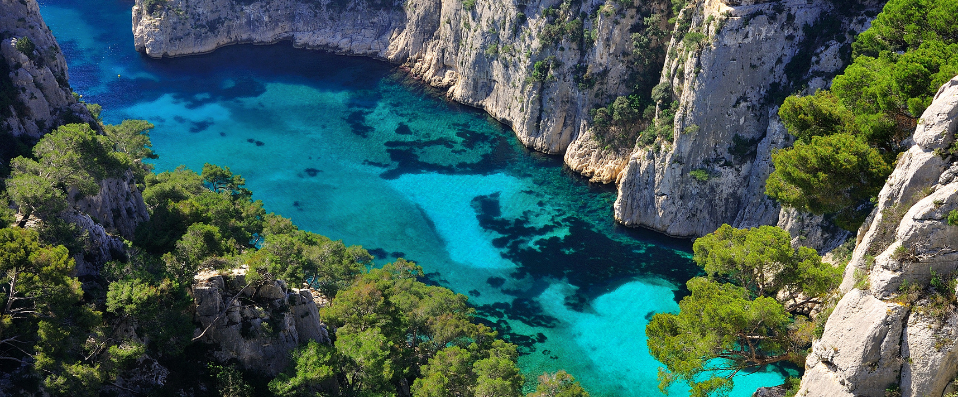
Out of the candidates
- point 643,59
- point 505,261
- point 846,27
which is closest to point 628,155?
point 643,59

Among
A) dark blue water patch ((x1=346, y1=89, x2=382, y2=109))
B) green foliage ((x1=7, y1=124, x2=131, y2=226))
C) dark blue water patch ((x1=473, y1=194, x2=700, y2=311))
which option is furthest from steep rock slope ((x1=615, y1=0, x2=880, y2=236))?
green foliage ((x1=7, y1=124, x2=131, y2=226))

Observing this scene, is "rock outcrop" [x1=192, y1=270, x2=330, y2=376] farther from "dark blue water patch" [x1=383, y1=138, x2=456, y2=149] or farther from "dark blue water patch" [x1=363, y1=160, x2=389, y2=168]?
"dark blue water patch" [x1=383, y1=138, x2=456, y2=149]

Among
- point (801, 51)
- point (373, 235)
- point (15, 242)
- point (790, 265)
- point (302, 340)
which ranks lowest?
point (373, 235)

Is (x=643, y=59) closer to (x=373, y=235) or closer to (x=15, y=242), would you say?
(x=373, y=235)

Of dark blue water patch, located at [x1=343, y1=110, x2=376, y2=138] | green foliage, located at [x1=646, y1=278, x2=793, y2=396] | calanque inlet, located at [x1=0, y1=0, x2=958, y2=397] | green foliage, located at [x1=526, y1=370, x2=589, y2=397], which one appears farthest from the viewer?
dark blue water patch, located at [x1=343, y1=110, x2=376, y2=138]

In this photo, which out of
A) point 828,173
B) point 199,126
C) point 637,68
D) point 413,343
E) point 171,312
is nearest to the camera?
point 828,173

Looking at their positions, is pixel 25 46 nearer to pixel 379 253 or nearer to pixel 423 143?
pixel 379 253

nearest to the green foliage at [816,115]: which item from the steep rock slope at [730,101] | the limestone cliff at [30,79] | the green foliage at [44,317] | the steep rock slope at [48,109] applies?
the steep rock slope at [730,101]

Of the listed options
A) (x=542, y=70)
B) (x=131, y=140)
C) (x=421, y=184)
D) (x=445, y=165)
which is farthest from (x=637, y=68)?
(x=131, y=140)
